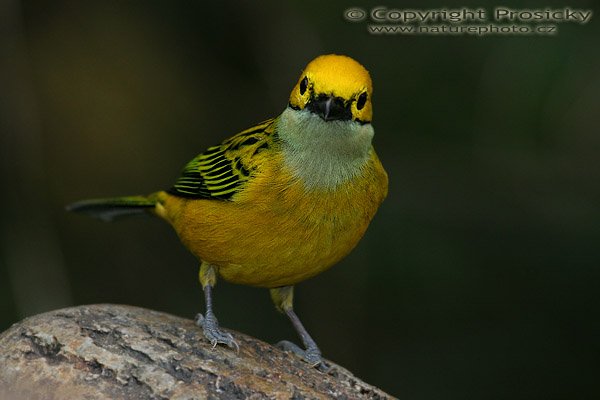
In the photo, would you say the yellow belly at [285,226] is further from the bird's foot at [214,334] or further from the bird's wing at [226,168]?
the bird's foot at [214,334]

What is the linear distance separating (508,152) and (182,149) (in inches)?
144

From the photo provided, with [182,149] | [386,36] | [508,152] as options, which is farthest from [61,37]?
[508,152]

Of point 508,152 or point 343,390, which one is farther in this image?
point 508,152

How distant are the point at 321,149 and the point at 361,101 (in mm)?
409

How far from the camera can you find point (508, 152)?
855 cm

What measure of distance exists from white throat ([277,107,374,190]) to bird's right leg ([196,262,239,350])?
102 cm

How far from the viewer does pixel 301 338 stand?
696 cm

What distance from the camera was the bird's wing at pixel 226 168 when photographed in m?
6.37

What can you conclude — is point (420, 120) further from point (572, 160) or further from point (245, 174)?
point (245, 174)

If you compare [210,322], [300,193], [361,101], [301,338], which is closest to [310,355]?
[301,338]

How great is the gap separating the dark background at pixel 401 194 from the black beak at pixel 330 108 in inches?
110

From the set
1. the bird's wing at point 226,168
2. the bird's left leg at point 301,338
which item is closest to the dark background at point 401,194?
the bird's left leg at point 301,338

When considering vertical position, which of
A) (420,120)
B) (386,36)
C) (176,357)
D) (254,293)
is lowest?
(254,293)

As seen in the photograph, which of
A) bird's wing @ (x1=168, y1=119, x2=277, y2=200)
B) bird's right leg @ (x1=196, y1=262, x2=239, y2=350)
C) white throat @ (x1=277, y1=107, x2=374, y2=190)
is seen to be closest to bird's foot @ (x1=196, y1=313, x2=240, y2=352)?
bird's right leg @ (x1=196, y1=262, x2=239, y2=350)
